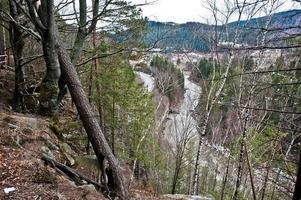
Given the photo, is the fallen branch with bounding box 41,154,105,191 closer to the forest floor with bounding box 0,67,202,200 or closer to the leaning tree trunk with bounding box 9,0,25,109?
the forest floor with bounding box 0,67,202,200

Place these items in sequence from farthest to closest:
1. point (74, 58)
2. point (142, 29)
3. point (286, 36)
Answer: point (142, 29)
point (74, 58)
point (286, 36)

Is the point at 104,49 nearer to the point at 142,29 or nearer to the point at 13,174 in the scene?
the point at 142,29

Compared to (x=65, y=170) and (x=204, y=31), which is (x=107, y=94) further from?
(x=65, y=170)

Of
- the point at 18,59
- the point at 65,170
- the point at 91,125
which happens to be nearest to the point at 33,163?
the point at 65,170

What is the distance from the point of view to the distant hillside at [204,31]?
3592 mm

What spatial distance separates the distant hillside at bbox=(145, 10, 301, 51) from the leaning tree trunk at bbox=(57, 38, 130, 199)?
2.63 m

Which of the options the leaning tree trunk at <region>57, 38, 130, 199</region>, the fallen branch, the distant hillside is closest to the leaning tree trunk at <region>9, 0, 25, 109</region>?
the leaning tree trunk at <region>57, 38, 130, 199</region>

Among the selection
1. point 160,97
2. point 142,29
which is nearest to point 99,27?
point 142,29

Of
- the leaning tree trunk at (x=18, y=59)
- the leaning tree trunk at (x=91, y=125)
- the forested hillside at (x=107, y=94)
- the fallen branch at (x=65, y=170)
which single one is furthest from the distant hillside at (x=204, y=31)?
the leaning tree trunk at (x=18, y=59)

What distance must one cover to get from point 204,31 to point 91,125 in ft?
30.0

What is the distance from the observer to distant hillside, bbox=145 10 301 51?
3592 mm

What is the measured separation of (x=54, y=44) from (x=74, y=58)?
134 cm

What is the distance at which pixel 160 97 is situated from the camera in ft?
73.7

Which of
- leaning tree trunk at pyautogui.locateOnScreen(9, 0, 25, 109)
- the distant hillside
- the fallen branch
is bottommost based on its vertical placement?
the fallen branch
